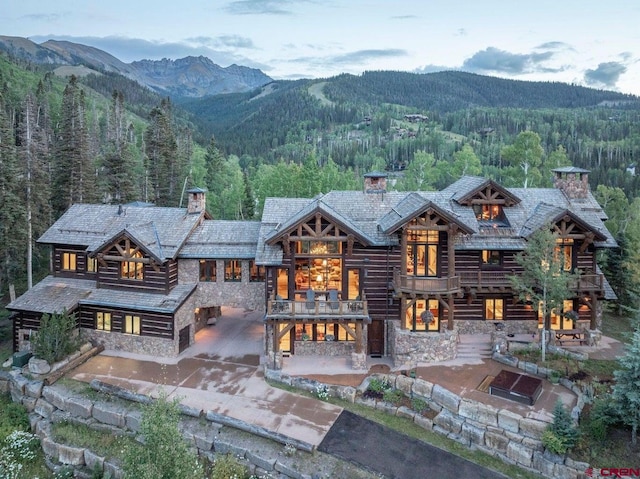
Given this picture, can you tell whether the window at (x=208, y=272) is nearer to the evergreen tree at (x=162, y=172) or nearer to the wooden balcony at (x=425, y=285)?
the wooden balcony at (x=425, y=285)

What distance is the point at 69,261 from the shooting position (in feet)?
89.1

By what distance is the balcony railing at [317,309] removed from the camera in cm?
2234

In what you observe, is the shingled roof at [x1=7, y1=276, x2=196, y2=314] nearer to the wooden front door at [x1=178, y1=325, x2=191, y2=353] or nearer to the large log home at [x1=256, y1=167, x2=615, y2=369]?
the wooden front door at [x1=178, y1=325, x2=191, y2=353]

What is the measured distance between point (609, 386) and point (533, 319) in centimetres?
700

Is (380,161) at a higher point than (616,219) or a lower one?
higher

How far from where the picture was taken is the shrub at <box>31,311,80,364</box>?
72.7 feet

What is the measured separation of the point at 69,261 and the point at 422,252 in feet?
67.1

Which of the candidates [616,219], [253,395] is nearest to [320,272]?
[253,395]

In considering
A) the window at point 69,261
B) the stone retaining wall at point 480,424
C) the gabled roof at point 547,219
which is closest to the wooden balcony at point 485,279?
the gabled roof at point 547,219

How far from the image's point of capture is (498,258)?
2538 cm

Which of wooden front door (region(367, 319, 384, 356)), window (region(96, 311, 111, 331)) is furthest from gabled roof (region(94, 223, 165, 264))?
wooden front door (region(367, 319, 384, 356))

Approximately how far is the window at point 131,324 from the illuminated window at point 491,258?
Answer: 750 inches

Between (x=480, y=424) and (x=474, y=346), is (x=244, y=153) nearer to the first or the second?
(x=474, y=346)

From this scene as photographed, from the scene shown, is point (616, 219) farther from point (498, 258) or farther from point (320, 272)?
point (320, 272)
